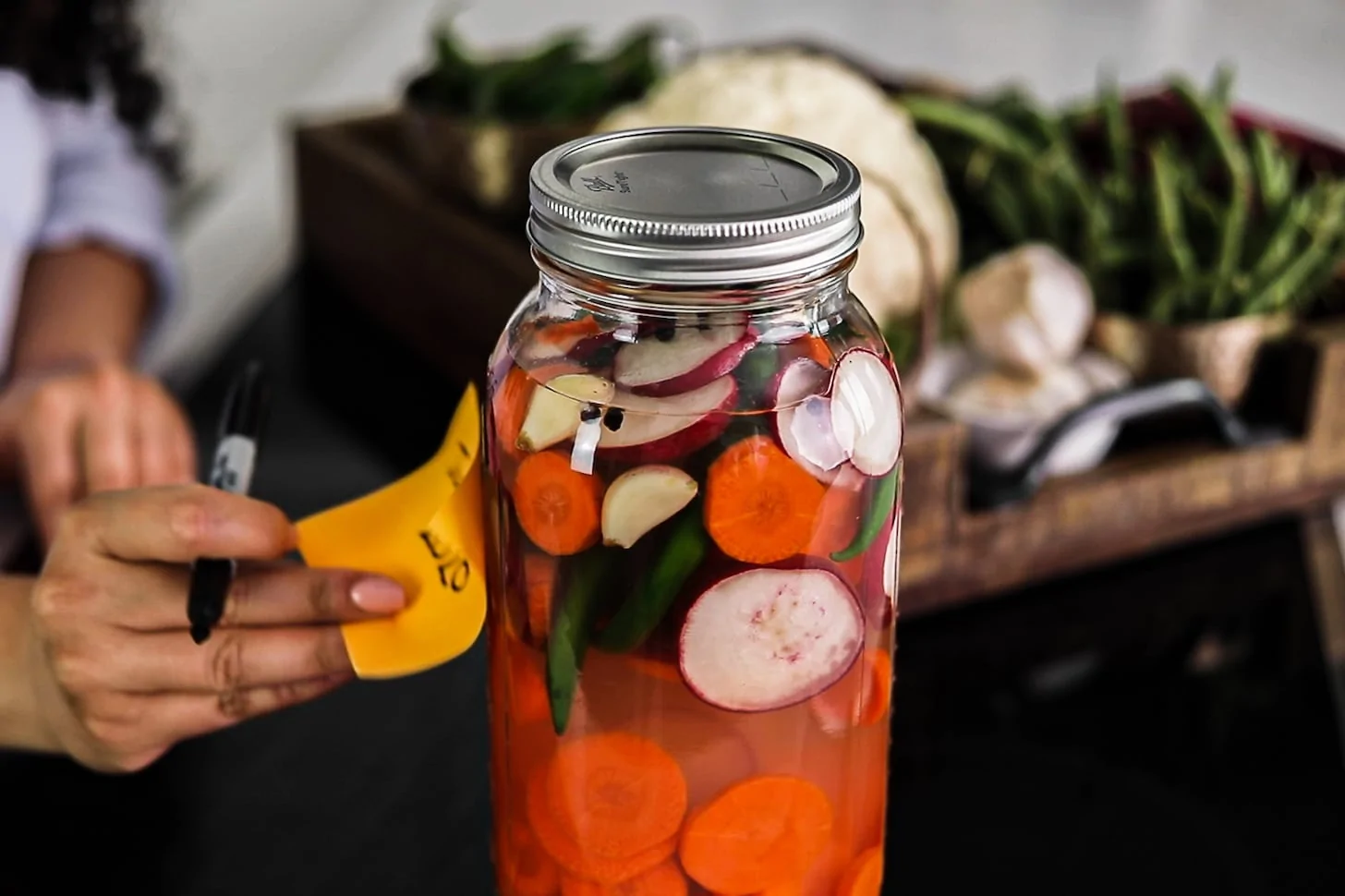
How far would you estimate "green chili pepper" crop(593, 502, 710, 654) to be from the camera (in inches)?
15.8

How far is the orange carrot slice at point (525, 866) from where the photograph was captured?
0.47 m

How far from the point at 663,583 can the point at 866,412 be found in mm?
79

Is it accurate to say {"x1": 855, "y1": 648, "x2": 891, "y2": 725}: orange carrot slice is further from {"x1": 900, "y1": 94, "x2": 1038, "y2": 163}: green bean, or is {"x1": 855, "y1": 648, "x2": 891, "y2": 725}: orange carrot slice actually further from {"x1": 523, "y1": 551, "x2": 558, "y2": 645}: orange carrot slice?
{"x1": 900, "y1": 94, "x2": 1038, "y2": 163}: green bean

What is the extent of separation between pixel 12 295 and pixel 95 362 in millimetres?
125

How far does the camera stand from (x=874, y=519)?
43 cm

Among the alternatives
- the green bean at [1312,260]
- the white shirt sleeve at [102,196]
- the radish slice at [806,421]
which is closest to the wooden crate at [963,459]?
the green bean at [1312,260]

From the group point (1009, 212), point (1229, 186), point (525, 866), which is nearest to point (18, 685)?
point (525, 866)

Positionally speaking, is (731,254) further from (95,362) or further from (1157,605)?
(95,362)

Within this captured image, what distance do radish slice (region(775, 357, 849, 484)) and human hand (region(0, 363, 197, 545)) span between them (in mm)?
376

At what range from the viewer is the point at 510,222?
975mm

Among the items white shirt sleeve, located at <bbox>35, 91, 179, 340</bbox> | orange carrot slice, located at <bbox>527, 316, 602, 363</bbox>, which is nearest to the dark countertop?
orange carrot slice, located at <bbox>527, 316, 602, 363</bbox>

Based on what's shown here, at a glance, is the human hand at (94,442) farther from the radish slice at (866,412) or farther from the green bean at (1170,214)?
the green bean at (1170,214)

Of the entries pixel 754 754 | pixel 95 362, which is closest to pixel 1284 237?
pixel 754 754

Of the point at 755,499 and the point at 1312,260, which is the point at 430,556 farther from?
the point at 1312,260
